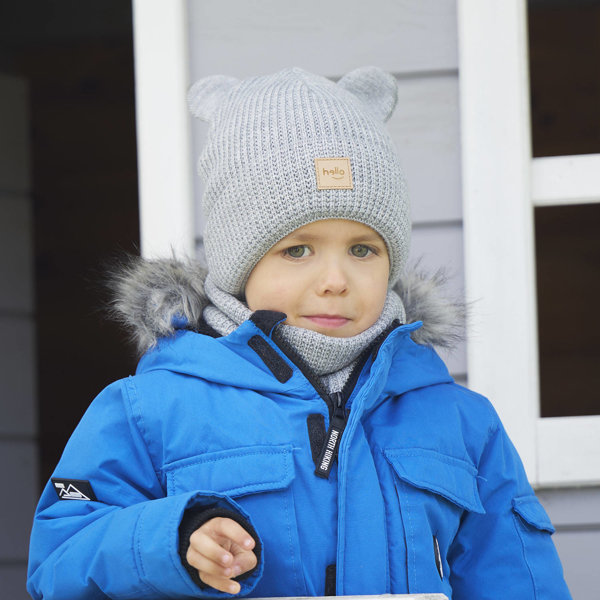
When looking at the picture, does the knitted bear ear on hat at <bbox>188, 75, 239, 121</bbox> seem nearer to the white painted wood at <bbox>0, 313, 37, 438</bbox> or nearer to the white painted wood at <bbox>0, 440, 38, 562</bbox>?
the white painted wood at <bbox>0, 313, 37, 438</bbox>

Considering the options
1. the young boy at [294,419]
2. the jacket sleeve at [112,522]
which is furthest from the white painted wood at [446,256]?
the jacket sleeve at [112,522]

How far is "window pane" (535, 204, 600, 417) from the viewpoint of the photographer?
4066 mm

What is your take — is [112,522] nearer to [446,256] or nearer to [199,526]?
[199,526]

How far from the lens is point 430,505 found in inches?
58.0

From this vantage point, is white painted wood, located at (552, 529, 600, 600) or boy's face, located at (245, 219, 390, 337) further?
white painted wood, located at (552, 529, 600, 600)

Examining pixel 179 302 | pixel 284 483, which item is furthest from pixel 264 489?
pixel 179 302

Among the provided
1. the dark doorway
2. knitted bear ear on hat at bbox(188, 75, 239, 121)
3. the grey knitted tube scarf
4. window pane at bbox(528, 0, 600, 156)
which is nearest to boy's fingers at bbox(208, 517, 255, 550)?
the grey knitted tube scarf

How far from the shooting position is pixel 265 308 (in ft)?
5.14

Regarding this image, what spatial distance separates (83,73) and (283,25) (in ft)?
7.48

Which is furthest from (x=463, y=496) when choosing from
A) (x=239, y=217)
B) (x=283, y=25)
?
(x=283, y=25)

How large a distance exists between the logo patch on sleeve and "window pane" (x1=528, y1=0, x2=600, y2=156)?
3155mm

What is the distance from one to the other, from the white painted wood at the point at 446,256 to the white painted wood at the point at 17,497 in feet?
6.77

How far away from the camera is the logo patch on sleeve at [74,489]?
1388 millimetres

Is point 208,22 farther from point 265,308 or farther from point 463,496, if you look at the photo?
point 463,496
